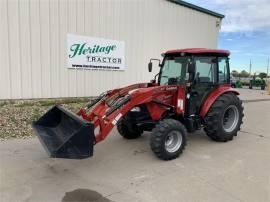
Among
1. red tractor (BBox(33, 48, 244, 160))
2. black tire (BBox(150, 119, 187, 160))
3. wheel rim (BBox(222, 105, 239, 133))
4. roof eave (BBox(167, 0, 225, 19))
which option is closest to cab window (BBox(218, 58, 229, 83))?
red tractor (BBox(33, 48, 244, 160))

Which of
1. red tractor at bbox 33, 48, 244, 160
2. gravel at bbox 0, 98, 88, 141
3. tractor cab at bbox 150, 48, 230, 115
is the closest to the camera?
red tractor at bbox 33, 48, 244, 160

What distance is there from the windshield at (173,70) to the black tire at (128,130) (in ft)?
3.96

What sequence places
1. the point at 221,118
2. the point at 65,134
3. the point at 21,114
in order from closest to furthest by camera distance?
the point at 65,134 → the point at 221,118 → the point at 21,114

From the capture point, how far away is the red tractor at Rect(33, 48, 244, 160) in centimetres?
435

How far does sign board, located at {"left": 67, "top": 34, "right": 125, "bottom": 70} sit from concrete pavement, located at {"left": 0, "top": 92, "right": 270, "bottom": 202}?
15.6 ft

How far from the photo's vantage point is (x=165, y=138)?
4.75 metres

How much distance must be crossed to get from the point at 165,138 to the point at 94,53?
657cm

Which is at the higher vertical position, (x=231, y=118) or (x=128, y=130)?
(x=231, y=118)

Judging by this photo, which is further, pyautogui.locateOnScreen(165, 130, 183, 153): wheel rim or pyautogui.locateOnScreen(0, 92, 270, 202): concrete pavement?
pyautogui.locateOnScreen(165, 130, 183, 153): wheel rim

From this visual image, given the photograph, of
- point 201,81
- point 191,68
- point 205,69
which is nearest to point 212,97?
point 201,81

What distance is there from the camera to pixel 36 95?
9273 mm

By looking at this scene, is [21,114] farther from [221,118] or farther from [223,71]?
[223,71]

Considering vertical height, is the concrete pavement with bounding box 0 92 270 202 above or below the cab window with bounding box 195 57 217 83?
below

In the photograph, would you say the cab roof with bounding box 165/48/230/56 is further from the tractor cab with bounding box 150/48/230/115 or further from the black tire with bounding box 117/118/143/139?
the black tire with bounding box 117/118/143/139
